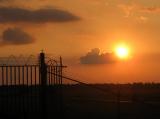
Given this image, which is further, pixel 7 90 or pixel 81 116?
pixel 81 116

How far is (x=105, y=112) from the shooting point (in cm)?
3512

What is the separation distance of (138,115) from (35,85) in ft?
35.6

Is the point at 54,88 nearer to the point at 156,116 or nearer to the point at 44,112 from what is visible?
the point at 44,112

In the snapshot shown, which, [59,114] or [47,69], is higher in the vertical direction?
[47,69]

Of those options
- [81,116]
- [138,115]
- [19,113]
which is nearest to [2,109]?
[19,113]

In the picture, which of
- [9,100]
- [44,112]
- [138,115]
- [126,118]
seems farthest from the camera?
[138,115]

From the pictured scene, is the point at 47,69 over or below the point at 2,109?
over

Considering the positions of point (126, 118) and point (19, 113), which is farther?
point (126, 118)

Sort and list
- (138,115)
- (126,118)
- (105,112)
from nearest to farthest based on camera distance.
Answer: (126,118) < (138,115) < (105,112)

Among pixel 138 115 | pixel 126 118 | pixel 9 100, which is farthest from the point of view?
pixel 138 115

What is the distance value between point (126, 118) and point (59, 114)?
18.3 feet

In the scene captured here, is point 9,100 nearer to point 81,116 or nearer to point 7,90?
point 7,90

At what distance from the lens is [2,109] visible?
23703 mm

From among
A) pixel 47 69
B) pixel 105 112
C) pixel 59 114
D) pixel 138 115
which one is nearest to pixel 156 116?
pixel 138 115
